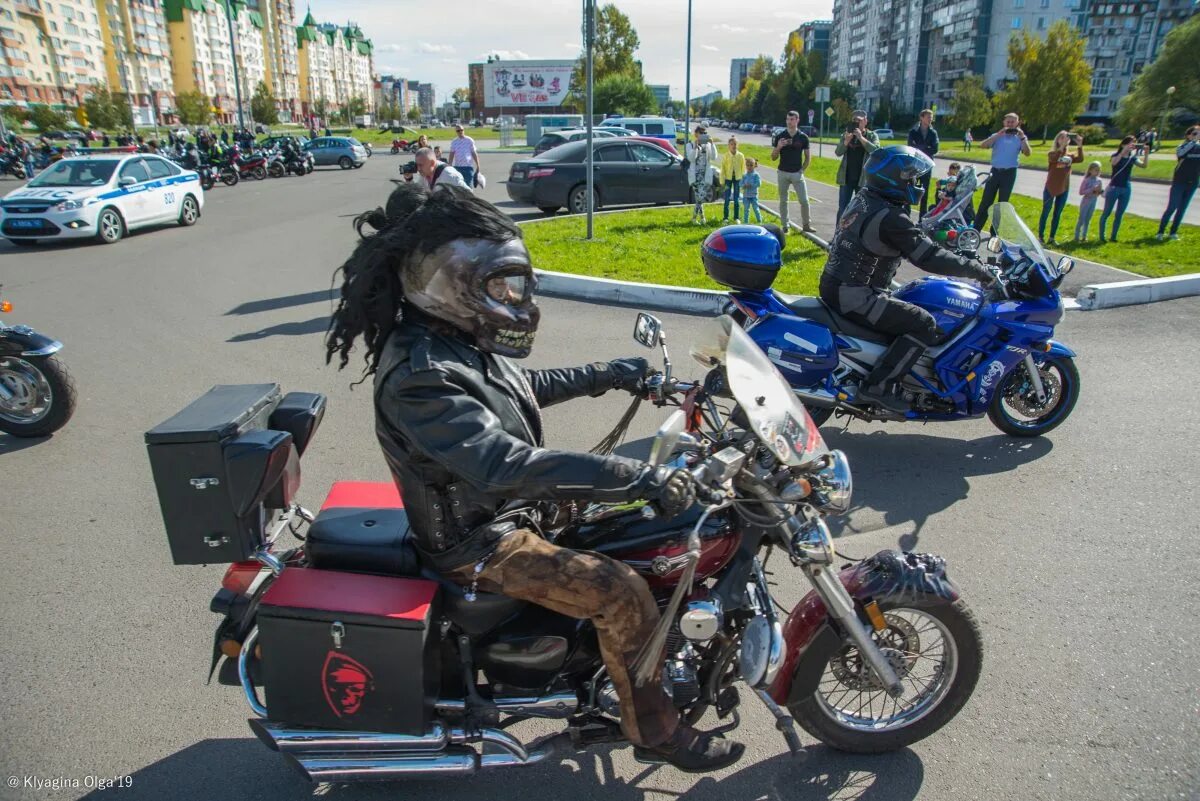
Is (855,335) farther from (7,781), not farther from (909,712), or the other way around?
(7,781)

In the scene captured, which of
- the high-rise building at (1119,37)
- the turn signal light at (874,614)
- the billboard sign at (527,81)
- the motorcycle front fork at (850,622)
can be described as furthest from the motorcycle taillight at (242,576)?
the high-rise building at (1119,37)

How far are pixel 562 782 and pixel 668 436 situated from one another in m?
1.49

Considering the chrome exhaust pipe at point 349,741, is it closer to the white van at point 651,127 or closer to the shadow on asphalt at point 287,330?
the shadow on asphalt at point 287,330

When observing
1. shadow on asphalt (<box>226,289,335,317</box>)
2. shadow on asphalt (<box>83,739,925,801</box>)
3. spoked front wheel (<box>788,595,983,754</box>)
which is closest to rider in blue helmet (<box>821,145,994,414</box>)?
spoked front wheel (<box>788,595,983,754</box>)

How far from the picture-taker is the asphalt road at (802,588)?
2.63m

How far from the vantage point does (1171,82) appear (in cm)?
5397

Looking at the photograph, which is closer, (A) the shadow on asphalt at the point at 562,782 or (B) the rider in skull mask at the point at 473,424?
(B) the rider in skull mask at the point at 473,424

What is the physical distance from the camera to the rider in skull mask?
2.06m

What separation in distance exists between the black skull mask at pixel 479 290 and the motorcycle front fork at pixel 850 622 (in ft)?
3.64

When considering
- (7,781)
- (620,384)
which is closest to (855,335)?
(620,384)

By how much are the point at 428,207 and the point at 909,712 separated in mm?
2329

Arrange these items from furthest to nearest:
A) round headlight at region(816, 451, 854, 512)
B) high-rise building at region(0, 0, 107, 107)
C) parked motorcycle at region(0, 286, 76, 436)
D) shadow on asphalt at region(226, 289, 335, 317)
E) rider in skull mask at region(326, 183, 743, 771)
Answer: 1. high-rise building at region(0, 0, 107, 107)
2. shadow on asphalt at region(226, 289, 335, 317)
3. parked motorcycle at region(0, 286, 76, 436)
4. round headlight at region(816, 451, 854, 512)
5. rider in skull mask at region(326, 183, 743, 771)

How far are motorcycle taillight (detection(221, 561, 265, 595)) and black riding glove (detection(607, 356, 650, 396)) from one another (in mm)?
1362

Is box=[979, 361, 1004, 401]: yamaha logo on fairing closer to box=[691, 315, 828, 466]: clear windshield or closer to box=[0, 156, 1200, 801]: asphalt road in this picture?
box=[0, 156, 1200, 801]: asphalt road
